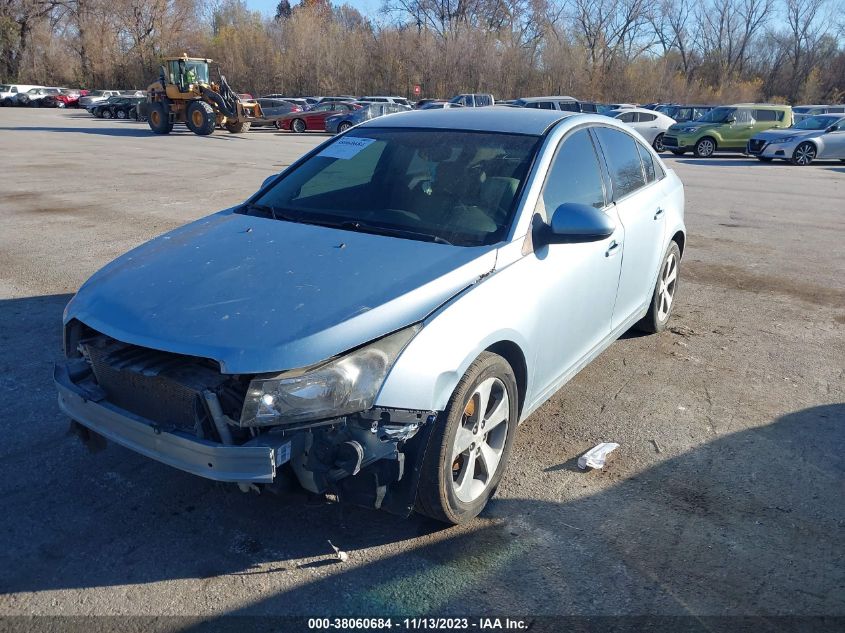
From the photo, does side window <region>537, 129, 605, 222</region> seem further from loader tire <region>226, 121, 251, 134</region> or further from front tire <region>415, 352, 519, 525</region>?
loader tire <region>226, 121, 251, 134</region>

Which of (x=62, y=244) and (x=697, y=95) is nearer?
(x=62, y=244)

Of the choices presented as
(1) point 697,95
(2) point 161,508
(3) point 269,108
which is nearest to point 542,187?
(2) point 161,508

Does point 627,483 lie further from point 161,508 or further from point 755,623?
point 161,508

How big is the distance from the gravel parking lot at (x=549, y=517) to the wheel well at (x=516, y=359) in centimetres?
50

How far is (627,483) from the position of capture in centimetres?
362

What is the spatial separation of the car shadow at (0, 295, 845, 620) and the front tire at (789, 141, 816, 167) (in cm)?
2110

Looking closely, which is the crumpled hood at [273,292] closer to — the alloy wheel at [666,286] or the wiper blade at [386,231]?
the wiper blade at [386,231]

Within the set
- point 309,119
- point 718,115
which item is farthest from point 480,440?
point 309,119

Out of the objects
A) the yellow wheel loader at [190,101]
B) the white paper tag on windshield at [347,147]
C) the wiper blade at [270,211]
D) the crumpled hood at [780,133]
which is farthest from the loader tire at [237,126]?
the wiper blade at [270,211]

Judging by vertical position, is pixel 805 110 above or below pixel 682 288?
above

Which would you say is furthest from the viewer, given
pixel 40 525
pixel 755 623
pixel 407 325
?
pixel 40 525

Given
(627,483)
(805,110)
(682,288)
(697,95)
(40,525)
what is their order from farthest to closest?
(697,95)
(805,110)
(682,288)
(627,483)
(40,525)

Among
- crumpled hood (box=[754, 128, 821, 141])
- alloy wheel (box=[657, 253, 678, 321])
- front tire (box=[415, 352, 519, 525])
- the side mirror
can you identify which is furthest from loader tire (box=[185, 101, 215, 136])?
front tire (box=[415, 352, 519, 525])

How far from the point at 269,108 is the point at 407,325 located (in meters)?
36.4
